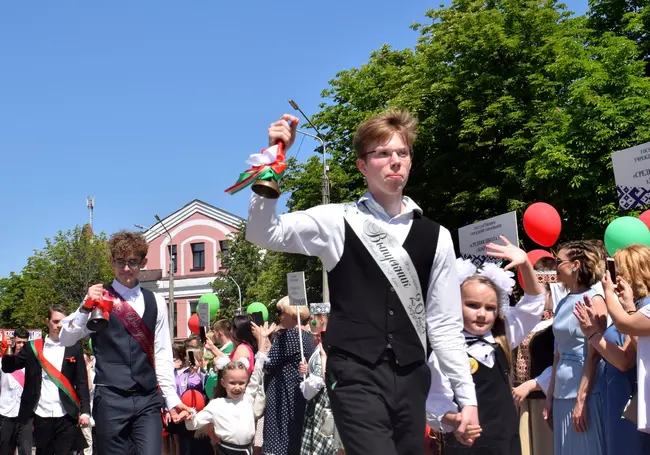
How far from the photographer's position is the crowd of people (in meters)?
3.40

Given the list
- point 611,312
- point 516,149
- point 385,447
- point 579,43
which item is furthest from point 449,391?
point 579,43

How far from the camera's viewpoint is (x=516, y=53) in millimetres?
24016

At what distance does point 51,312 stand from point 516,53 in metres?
18.4

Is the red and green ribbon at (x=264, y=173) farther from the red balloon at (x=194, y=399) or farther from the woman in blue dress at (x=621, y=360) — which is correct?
the red balloon at (x=194, y=399)

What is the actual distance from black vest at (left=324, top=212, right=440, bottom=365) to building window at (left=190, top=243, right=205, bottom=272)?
210 feet

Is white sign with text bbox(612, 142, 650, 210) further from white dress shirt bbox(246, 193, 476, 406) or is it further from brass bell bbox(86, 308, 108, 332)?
brass bell bbox(86, 308, 108, 332)

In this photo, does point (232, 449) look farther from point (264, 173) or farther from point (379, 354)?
point (264, 173)

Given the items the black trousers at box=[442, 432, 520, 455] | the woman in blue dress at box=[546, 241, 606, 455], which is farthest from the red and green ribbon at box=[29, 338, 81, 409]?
the black trousers at box=[442, 432, 520, 455]

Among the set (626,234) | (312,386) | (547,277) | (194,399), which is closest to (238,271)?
(194,399)

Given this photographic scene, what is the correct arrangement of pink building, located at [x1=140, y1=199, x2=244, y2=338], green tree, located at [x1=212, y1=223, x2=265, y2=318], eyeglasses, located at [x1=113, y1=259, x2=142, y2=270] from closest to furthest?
eyeglasses, located at [x1=113, y1=259, x2=142, y2=270] < green tree, located at [x1=212, y1=223, x2=265, y2=318] < pink building, located at [x1=140, y1=199, x2=244, y2=338]

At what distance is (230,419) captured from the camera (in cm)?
800

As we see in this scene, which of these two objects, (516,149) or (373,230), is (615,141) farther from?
(373,230)

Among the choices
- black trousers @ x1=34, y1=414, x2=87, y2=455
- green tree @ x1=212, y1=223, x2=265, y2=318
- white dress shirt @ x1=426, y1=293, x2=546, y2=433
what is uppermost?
green tree @ x1=212, y1=223, x2=265, y2=318

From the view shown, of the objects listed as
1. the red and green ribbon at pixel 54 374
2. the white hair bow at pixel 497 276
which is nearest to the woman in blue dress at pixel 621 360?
the white hair bow at pixel 497 276
